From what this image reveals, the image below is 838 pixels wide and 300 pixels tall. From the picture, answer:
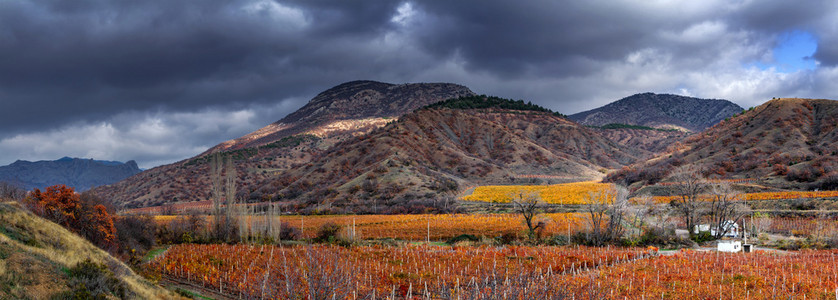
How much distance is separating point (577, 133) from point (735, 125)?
5146 cm

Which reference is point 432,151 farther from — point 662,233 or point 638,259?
point 638,259

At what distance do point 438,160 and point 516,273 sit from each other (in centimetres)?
8698

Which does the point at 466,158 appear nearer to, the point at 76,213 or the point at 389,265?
the point at 389,265

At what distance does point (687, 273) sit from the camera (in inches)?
773

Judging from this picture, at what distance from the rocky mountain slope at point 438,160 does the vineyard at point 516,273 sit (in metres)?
38.8

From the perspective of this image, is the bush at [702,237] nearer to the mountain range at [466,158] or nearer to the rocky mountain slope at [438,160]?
the mountain range at [466,158]

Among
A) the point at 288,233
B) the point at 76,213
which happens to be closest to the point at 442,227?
the point at 288,233

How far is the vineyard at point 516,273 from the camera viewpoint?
15586 millimetres

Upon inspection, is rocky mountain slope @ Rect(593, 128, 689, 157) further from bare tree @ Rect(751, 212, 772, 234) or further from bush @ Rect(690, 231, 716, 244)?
bush @ Rect(690, 231, 716, 244)

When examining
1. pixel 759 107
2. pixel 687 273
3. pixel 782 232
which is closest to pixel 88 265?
pixel 687 273

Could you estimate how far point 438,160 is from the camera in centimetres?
10369

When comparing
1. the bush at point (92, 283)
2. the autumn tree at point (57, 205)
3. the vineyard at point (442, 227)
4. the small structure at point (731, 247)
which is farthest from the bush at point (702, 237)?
the autumn tree at point (57, 205)

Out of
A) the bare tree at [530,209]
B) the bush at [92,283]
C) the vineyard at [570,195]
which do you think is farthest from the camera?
the vineyard at [570,195]

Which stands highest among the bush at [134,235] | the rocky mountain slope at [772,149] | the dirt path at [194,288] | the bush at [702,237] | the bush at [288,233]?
the rocky mountain slope at [772,149]
